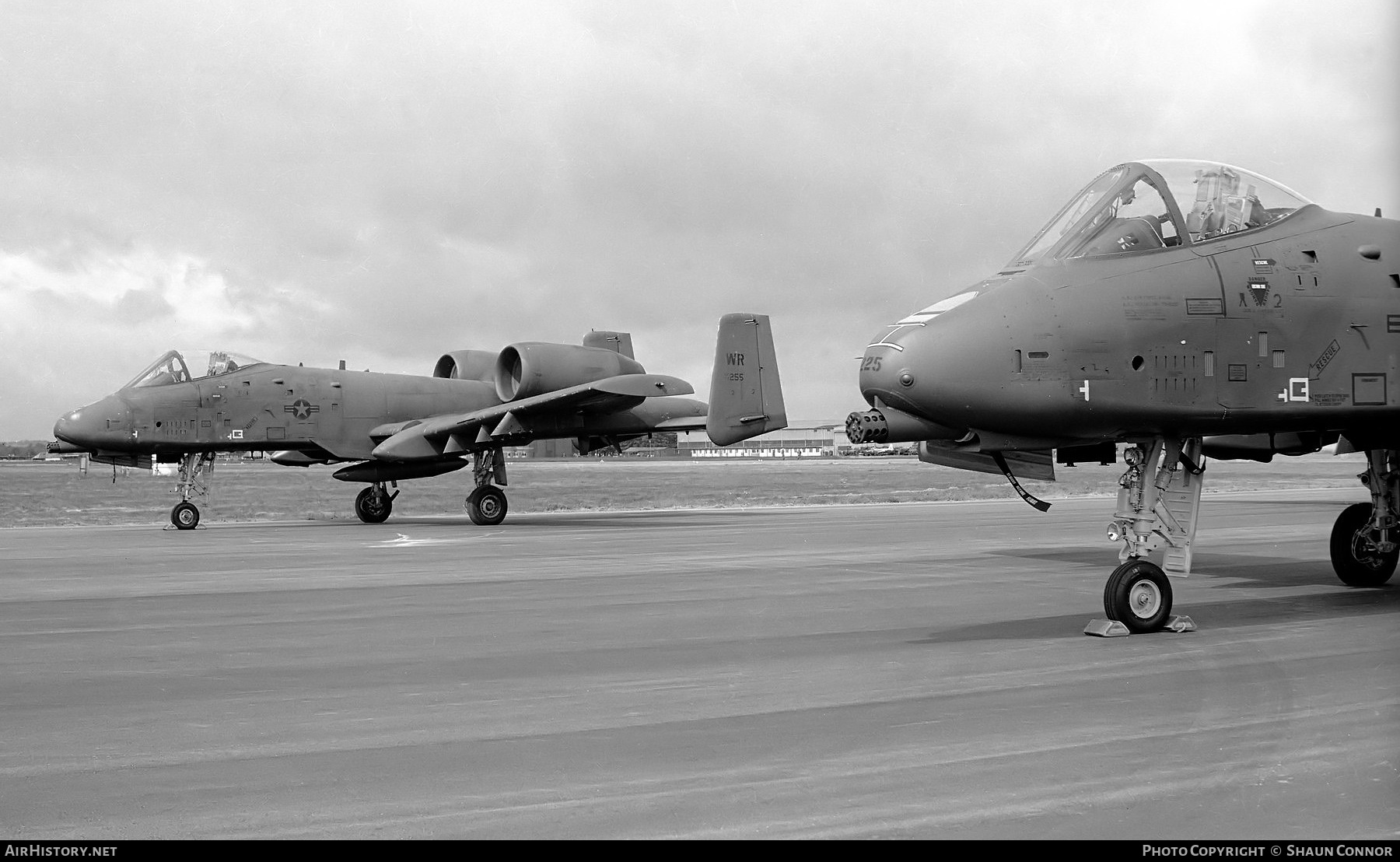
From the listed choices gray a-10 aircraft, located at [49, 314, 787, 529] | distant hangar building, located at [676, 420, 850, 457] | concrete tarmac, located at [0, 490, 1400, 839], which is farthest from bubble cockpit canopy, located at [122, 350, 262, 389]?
distant hangar building, located at [676, 420, 850, 457]

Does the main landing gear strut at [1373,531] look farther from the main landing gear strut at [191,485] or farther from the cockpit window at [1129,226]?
the main landing gear strut at [191,485]

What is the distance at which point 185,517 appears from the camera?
80.4ft

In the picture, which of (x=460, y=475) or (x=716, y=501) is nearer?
(x=716, y=501)

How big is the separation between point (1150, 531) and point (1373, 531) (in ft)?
13.5

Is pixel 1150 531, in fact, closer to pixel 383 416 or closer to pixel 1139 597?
pixel 1139 597

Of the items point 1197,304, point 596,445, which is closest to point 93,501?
point 596,445

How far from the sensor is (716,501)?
118ft

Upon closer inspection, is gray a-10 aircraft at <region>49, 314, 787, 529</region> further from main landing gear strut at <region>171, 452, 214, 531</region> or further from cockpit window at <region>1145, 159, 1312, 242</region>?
cockpit window at <region>1145, 159, 1312, 242</region>

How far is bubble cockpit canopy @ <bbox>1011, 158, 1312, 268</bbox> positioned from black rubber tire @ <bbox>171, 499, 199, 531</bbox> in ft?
65.7

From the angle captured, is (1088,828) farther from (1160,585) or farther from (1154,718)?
(1160,585)

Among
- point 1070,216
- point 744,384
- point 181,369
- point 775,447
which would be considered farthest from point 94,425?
point 775,447

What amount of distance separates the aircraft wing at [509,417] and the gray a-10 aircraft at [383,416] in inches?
1.1

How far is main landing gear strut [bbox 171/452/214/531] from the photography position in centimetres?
2453
